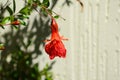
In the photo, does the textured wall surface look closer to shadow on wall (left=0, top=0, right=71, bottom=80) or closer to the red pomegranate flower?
shadow on wall (left=0, top=0, right=71, bottom=80)

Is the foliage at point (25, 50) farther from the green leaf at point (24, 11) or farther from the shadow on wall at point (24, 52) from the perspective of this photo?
the green leaf at point (24, 11)

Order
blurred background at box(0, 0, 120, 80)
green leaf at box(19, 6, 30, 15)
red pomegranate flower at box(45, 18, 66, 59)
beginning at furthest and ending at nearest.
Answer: blurred background at box(0, 0, 120, 80) → green leaf at box(19, 6, 30, 15) → red pomegranate flower at box(45, 18, 66, 59)

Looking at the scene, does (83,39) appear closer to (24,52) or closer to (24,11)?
(24,52)

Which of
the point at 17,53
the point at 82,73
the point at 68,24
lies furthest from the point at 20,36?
the point at 82,73

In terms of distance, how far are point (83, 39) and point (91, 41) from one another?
0.13ft

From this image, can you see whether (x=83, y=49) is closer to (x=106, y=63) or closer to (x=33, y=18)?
(x=106, y=63)

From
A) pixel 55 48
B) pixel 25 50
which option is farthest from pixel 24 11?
pixel 25 50

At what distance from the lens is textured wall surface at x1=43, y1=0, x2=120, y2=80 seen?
1.59 metres

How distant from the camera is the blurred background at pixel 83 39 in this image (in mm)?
1589

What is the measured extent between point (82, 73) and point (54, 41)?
504 millimetres

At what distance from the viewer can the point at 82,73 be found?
168 cm

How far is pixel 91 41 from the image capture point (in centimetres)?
164

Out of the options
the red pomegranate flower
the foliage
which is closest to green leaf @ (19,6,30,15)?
the red pomegranate flower

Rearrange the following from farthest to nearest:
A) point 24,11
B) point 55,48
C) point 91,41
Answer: point 91,41, point 24,11, point 55,48
